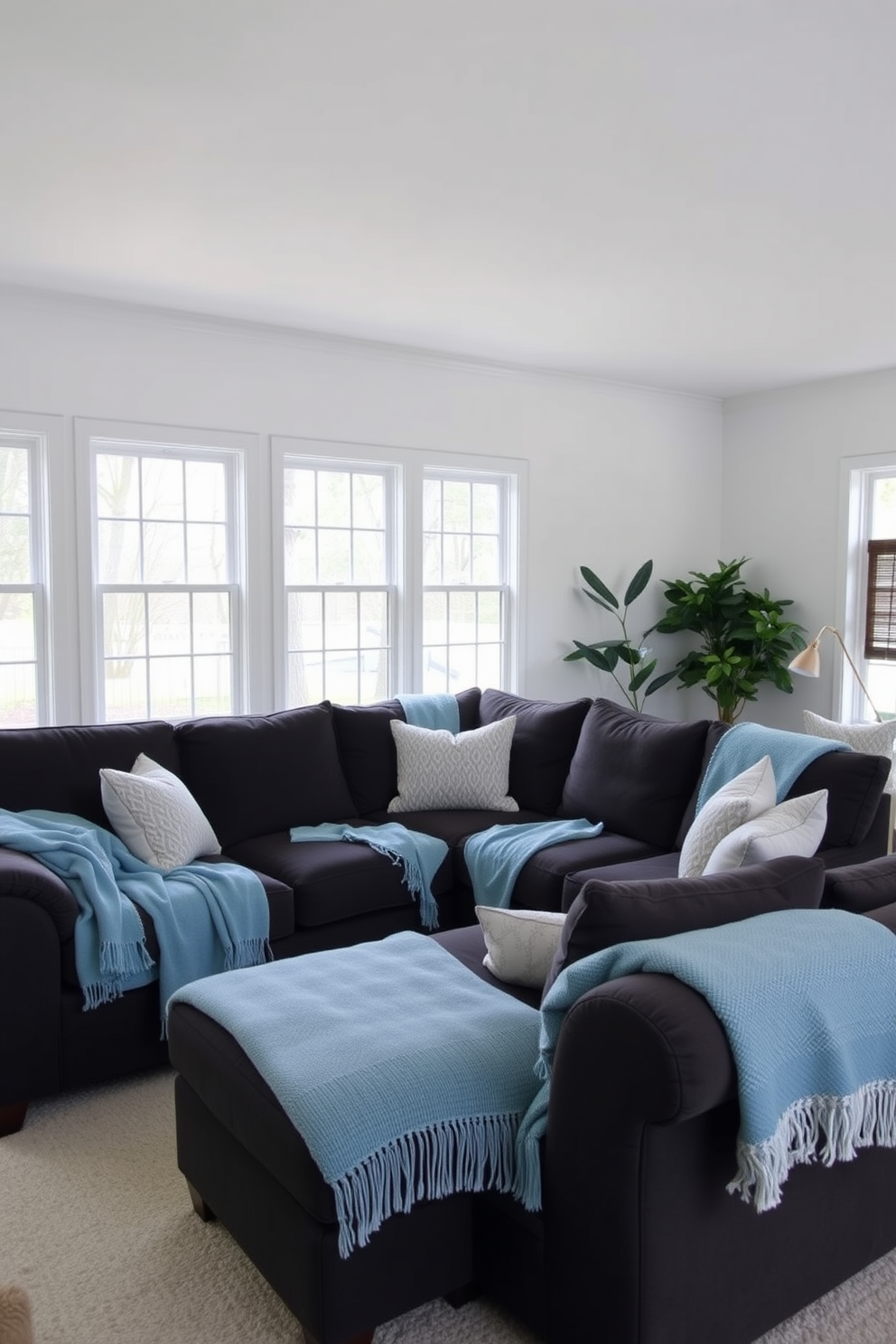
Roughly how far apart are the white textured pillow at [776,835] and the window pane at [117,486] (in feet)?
10.4

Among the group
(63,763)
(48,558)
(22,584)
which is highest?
(48,558)

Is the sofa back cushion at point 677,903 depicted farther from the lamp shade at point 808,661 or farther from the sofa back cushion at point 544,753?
the lamp shade at point 808,661

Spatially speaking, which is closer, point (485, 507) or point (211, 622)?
point (211, 622)

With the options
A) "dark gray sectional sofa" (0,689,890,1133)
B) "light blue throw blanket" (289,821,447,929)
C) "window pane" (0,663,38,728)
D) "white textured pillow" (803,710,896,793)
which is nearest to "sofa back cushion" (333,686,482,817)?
"dark gray sectional sofa" (0,689,890,1133)

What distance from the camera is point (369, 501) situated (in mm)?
5469

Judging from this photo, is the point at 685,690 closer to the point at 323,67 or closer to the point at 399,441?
the point at 399,441

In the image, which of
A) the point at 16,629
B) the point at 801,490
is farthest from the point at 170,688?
the point at 801,490

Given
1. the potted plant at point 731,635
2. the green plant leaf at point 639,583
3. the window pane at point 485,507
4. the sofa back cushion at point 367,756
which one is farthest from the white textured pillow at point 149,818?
the potted plant at point 731,635

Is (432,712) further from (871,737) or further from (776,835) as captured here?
(776,835)

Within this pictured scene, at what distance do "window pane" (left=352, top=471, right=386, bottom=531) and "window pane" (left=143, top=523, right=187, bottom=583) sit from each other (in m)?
0.99

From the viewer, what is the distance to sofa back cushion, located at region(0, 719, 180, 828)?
348 cm

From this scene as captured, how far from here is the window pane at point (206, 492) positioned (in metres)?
4.89

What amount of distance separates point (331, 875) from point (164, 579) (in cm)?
200

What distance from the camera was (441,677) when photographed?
19.0 ft
